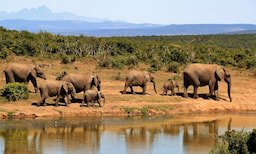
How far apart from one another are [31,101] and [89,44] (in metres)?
21.5

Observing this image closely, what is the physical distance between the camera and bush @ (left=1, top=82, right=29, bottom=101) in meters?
25.2

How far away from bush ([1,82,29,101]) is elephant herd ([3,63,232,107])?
1120 mm

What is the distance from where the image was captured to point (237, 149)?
15453 mm

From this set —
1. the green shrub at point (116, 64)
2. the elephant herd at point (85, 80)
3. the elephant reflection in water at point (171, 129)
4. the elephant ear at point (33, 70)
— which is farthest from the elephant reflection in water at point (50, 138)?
the green shrub at point (116, 64)

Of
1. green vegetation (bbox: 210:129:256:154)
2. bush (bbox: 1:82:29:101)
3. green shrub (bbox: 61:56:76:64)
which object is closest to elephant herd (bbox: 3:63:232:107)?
bush (bbox: 1:82:29:101)

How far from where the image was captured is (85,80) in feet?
86.0

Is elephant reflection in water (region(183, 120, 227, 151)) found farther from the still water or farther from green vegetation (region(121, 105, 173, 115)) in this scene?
green vegetation (region(121, 105, 173, 115))

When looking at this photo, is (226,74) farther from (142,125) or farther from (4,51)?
(4,51)

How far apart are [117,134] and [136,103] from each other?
6180mm

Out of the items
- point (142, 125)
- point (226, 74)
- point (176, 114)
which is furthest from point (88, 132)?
point (226, 74)

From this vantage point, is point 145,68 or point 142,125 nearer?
point 142,125

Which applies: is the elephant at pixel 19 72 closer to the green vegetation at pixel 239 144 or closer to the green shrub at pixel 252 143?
the green vegetation at pixel 239 144

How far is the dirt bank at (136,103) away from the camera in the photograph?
24312mm

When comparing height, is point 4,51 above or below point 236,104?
above
